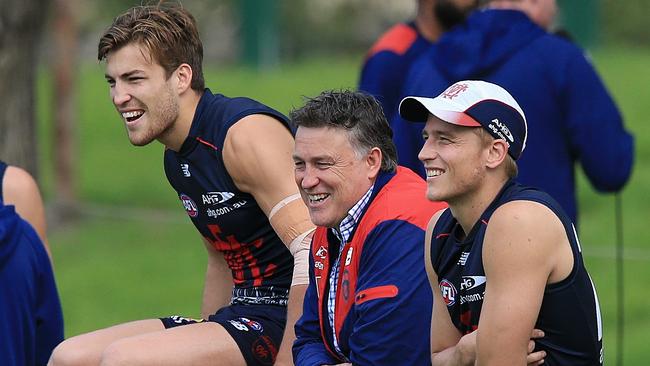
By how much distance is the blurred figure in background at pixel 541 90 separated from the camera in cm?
512

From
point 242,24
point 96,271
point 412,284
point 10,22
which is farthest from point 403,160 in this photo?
point 242,24

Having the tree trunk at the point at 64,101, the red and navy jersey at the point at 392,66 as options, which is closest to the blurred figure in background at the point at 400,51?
the red and navy jersey at the point at 392,66

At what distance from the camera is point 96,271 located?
12.2 meters

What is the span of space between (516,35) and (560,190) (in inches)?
25.8

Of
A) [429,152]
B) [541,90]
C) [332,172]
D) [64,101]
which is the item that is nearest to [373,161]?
[332,172]

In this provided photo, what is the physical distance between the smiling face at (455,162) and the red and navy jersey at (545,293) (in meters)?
0.09

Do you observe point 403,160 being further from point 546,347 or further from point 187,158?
point 546,347

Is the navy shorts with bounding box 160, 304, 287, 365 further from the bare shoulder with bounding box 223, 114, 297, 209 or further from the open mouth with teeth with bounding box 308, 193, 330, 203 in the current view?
the open mouth with teeth with bounding box 308, 193, 330, 203

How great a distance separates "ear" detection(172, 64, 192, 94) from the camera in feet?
14.6

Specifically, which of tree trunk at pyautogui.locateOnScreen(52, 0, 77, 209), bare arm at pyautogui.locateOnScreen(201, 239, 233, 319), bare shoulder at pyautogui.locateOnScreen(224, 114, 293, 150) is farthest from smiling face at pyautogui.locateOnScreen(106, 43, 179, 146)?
tree trunk at pyautogui.locateOnScreen(52, 0, 77, 209)

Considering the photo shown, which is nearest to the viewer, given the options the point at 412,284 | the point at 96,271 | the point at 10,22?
the point at 412,284

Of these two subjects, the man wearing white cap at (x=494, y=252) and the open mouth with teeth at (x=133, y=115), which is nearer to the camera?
the man wearing white cap at (x=494, y=252)

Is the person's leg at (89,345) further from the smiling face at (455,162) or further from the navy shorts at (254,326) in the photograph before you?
the smiling face at (455,162)

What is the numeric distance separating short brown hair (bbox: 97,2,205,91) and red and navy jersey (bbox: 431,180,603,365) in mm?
1209
